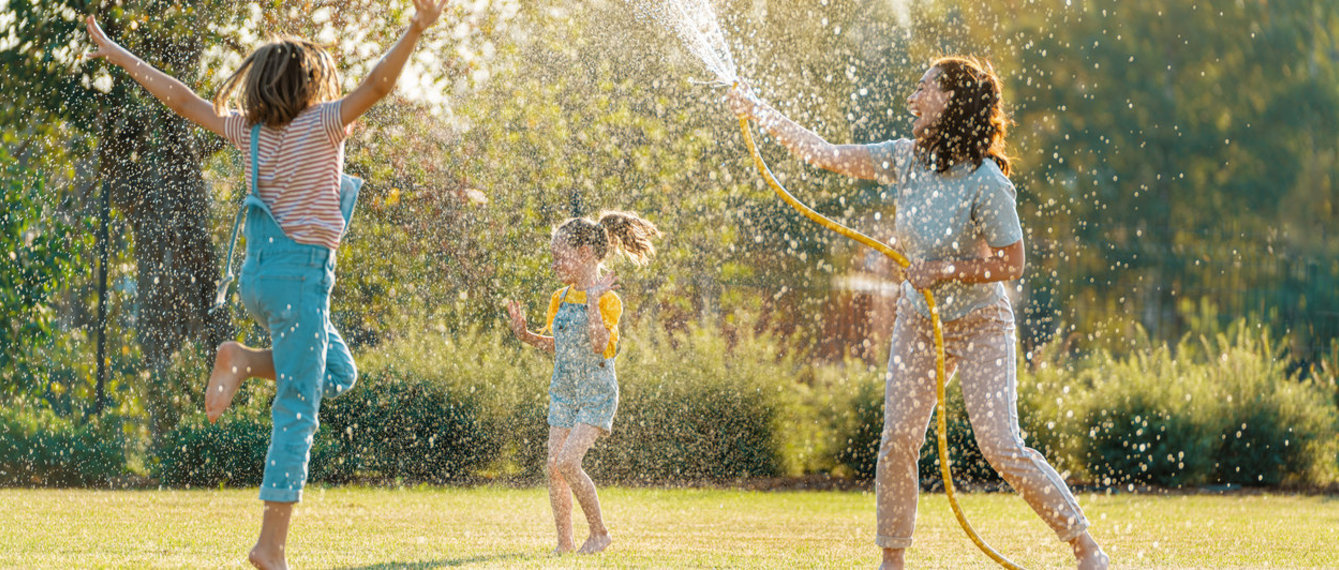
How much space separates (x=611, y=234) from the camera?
5.09 metres

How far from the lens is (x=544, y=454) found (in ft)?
30.2

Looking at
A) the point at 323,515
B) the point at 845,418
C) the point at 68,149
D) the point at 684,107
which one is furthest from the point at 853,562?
the point at 684,107

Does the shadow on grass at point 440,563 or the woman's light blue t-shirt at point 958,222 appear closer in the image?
the woman's light blue t-shirt at point 958,222

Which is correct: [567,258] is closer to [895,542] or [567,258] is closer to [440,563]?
[440,563]

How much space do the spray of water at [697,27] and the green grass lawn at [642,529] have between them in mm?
1658

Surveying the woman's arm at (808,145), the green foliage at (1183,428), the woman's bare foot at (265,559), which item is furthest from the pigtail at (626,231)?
the green foliage at (1183,428)

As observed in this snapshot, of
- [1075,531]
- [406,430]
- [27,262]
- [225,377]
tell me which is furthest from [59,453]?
[1075,531]

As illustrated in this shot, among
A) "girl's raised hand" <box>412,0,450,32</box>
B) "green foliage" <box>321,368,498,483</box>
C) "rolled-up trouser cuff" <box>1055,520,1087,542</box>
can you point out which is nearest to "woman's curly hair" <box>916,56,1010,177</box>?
"rolled-up trouser cuff" <box>1055,520,1087,542</box>

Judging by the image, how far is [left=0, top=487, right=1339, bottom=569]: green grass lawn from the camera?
14.9 feet

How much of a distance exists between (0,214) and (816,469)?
229 inches

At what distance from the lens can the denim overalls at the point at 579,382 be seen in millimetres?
4770

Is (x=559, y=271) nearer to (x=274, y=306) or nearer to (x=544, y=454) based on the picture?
(x=274, y=306)

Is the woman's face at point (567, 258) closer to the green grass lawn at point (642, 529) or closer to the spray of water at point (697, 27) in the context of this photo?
the spray of water at point (697, 27)

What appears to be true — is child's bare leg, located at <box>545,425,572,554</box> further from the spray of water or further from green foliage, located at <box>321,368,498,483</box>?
green foliage, located at <box>321,368,498,483</box>
